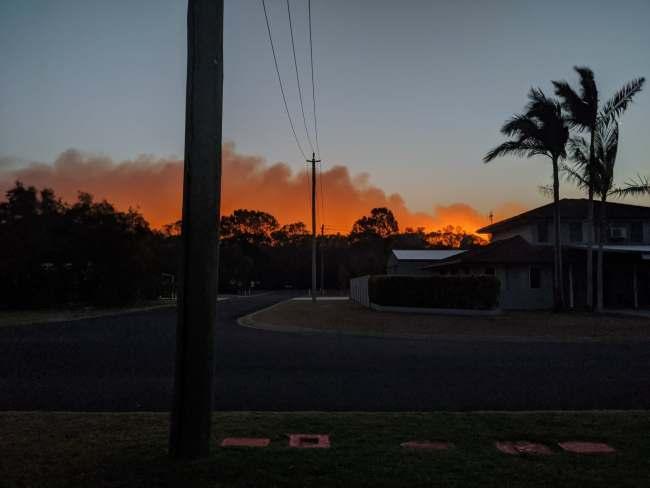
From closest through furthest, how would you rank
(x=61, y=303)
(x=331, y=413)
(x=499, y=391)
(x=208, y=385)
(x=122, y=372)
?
(x=208, y=385), (x=331, y=413), (x=499, y=391), (x=122, y=372), (x=61, y=303)

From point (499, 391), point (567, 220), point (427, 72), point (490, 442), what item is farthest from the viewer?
point (567, 220)

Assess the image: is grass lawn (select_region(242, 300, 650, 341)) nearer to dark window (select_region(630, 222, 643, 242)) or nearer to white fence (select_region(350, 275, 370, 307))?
white fence (select_region(350, 275, 370, 307))

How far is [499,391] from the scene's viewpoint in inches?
317

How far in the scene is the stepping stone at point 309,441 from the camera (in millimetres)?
4934

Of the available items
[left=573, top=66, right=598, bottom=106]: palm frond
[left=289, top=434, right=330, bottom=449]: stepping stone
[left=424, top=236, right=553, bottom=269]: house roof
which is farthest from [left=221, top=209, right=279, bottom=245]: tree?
[left=289, top=434, right=330, bottom=449]: stepping stone

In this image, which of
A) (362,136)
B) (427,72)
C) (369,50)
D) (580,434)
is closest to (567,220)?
(362,136)

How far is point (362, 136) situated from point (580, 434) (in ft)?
53.6

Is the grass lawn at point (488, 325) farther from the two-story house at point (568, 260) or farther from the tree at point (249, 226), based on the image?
the tree at point (249, 226)

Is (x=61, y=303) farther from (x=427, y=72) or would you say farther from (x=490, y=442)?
(x=490, y=442)

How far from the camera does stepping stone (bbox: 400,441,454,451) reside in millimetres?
4926

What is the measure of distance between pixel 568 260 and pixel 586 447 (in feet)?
87.1

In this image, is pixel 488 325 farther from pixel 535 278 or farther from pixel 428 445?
pixel 428 445

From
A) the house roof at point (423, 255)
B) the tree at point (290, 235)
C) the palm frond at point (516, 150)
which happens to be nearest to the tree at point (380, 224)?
the tree at point (290, 235)

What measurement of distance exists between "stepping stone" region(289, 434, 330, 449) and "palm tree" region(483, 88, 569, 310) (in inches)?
899
